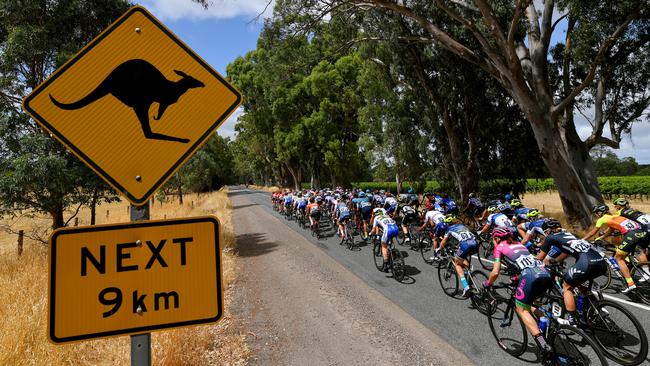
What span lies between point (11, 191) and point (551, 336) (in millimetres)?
12029

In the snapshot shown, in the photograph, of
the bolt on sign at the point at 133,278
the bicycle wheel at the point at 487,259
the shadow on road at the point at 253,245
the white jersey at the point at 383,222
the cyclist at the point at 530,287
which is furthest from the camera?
the shadow on road at the point at 253,245

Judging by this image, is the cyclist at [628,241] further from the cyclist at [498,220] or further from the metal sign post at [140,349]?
the metal sign post at [140,349]

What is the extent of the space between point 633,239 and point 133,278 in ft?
29.1

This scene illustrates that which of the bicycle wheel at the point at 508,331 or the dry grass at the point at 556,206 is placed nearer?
the bicycle wheel at the point at 508,331

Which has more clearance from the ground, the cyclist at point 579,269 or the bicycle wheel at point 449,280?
the cyclist at point 579,269

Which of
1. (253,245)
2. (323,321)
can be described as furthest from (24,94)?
(323,321)

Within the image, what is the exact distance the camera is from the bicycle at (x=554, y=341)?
4461mm

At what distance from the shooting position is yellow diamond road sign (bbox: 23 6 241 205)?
5.90 ft

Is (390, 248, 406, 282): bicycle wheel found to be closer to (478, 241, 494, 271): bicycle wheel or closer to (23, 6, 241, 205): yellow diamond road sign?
(478, 241, 494, 271): bicycle wheel

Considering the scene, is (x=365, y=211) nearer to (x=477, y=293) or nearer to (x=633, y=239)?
(x=477, y=293)

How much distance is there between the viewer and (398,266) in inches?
375

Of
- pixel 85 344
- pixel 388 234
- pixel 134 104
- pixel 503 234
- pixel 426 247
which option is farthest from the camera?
pixel 426 247

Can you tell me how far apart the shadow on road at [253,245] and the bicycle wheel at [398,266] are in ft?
19.6

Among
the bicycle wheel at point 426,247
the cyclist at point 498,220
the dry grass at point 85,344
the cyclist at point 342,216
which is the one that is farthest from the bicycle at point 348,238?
the dry grass at point 85,344
